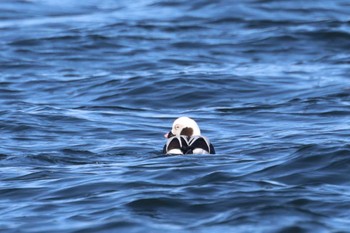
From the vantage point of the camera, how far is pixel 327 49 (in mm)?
29000

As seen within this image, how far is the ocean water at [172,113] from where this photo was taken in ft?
40.4

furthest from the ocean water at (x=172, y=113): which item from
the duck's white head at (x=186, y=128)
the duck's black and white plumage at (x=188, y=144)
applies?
the duck's white head at (x=186, y=128)

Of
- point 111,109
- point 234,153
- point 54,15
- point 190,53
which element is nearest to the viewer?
point 234,153

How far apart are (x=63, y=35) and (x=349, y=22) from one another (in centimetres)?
787

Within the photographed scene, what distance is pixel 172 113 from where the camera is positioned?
71.1 feet

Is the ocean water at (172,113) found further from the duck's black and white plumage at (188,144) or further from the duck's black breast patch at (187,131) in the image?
the duck's black breast patch at (187,131)

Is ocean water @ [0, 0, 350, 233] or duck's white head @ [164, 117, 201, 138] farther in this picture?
duck's white head @ [164, 117, 201, 138]

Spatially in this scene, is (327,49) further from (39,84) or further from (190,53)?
(39,84)

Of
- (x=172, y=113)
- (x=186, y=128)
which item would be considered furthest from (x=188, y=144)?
(x=172, y=113)

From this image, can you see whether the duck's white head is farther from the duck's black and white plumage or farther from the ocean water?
the ocean water

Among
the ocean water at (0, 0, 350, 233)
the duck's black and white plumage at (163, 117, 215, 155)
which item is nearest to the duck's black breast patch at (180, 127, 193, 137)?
the duck's black and white plumage at (163, 117, 215, 155)

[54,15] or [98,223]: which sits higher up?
[54,15]

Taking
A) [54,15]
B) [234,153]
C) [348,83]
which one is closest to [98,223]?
[234,153]

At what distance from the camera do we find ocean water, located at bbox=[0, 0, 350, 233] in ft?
40.4
